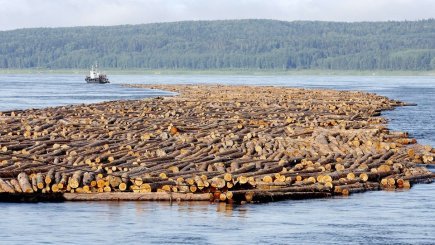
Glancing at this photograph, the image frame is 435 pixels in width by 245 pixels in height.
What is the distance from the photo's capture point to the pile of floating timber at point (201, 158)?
105 ft

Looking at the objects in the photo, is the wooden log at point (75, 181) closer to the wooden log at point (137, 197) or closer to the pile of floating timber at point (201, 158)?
the pile of floating timber at point (201, 158)

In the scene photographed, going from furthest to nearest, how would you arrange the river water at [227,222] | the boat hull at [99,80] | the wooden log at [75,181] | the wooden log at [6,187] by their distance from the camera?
the boat hull at [99,80] → the wooden log at [75,181] → the wooden log at [6,187] → the river water at [227,222]

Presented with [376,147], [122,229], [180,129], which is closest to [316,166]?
[376,147]

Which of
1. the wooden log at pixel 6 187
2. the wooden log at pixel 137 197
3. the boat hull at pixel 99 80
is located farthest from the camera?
the boat hull at pixel 99 80

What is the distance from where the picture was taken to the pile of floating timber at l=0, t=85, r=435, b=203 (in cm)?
3206

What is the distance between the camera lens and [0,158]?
3606 centimetres

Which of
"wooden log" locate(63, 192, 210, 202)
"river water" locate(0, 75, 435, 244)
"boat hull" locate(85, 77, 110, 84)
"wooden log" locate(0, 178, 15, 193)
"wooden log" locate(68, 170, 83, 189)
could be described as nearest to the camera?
"river water" locate(0, 75, 435, 244)

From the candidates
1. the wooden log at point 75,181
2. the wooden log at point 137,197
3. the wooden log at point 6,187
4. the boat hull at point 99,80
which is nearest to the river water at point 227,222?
the wooden log at point 137,197

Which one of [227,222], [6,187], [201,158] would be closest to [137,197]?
[6,187]

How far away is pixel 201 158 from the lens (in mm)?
37656

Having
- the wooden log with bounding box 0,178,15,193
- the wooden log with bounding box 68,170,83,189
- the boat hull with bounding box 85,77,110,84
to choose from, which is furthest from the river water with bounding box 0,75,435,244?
the boat hull with bounding box 85,77,110,84

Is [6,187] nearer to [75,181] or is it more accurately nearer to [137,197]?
[75,181]

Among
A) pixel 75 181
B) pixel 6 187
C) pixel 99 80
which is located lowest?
pixel 99 80

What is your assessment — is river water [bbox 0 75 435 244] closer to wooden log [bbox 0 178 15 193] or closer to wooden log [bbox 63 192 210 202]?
wooden log [bbox 63 192 210 202]
